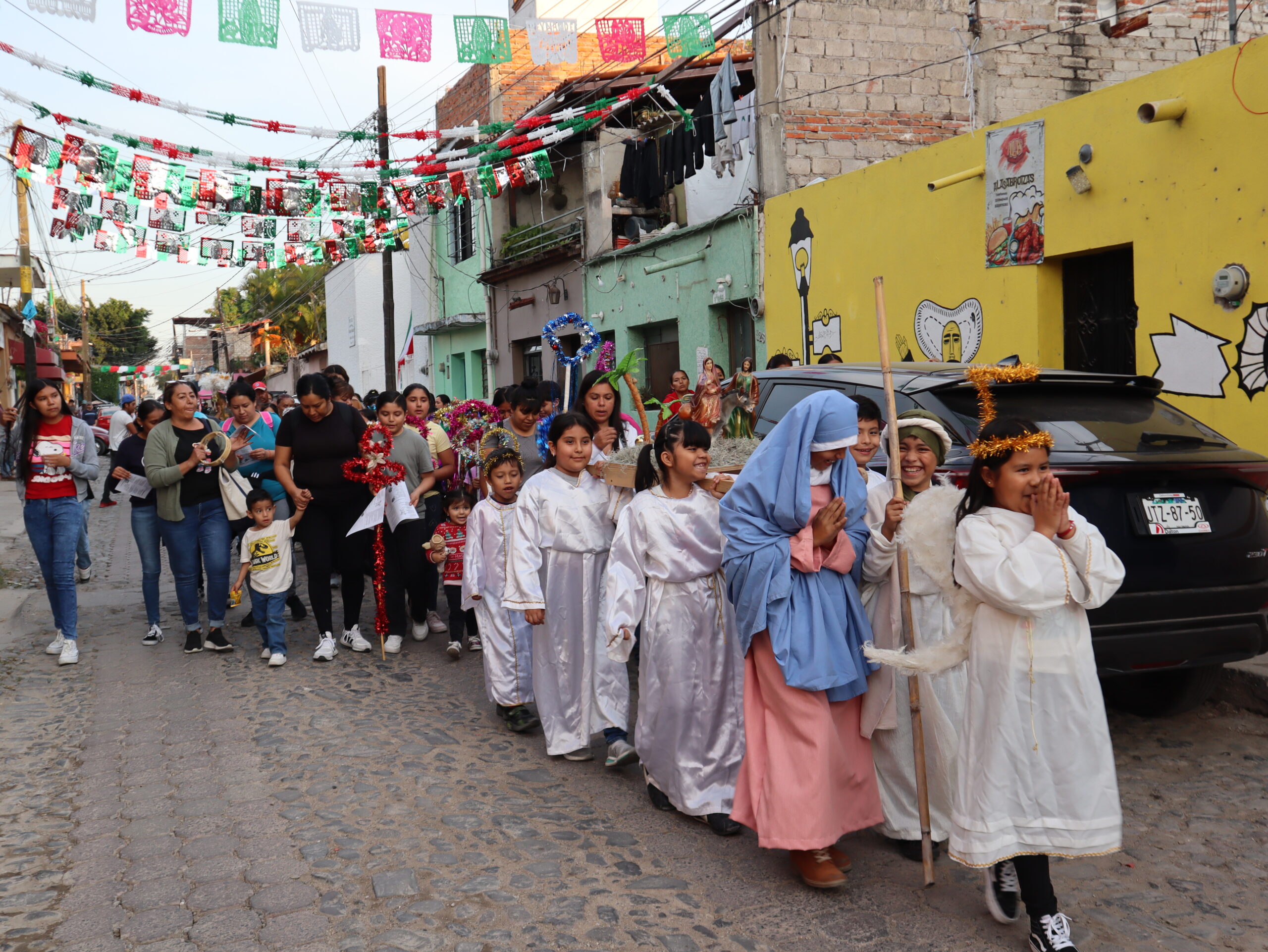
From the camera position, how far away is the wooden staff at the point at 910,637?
3.54 metres

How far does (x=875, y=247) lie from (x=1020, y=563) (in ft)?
31.4

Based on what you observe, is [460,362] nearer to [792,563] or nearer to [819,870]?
[792,563]

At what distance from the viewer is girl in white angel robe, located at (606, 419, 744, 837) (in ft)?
14.2

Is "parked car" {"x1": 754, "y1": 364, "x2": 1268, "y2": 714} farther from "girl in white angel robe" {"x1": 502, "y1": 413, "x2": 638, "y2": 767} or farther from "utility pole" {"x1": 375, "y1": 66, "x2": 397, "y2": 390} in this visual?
"utility pole" {"x1": 375, "y1": 66, "x2": 397, "y2": 390}

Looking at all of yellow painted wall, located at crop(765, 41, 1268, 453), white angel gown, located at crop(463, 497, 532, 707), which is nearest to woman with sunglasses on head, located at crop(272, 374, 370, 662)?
white angel gown, located at crop(463, 497, 532, 707)

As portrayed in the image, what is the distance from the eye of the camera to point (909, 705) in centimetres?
397

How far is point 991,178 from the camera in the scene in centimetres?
1036

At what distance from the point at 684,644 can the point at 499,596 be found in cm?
175

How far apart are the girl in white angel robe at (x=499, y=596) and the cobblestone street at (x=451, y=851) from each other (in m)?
0.21

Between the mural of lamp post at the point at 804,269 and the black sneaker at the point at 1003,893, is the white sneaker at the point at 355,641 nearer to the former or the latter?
the black sneaker at the point at 1003,893

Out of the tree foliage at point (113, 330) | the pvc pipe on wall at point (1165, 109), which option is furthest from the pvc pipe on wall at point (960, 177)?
the tree foliage at point (113, 330)

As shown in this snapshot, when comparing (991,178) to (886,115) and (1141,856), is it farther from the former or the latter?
(1141,856)

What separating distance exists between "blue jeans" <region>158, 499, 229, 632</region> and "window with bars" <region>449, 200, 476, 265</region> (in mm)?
19608

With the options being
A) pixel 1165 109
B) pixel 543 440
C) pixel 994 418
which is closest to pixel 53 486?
pixel 543 440
